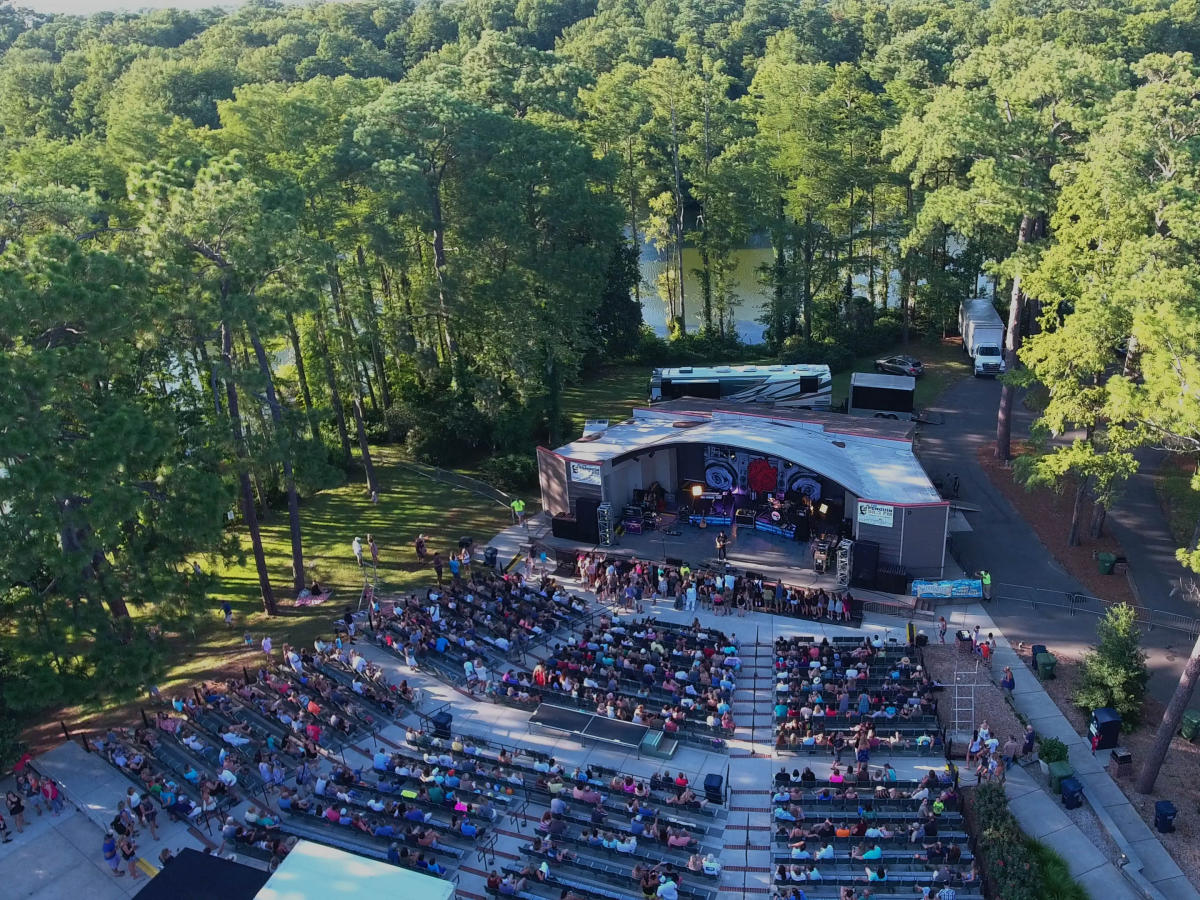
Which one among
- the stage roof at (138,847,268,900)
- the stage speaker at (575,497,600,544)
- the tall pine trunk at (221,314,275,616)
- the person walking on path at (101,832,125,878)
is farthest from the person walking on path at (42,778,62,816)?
the stage speaker at (575,497,600,544)

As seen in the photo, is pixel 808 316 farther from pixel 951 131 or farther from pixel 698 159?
pixel 951 131

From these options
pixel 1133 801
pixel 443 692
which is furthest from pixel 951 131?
pixel 443 692

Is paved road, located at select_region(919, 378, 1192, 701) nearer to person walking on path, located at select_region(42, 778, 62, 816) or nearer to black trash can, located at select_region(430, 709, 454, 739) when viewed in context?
black trash can, located at select_region(430, 709, 454, 739)

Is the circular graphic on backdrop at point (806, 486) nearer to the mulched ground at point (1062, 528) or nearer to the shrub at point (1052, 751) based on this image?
the mulched ground at point (1062, 528)

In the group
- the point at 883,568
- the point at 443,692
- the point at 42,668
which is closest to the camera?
the point at 42,668

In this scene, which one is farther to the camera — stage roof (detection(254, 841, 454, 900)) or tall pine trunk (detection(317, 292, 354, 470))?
tall pine trunk (detection(317, 292, 354, 470))

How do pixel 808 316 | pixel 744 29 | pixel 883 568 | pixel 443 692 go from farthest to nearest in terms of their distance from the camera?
pixel 744 29 → pixel 808 316 → pixel 883 568 → pixel 443 692
